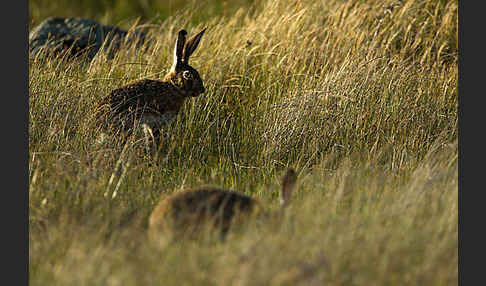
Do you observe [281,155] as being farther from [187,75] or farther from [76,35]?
[76,35]

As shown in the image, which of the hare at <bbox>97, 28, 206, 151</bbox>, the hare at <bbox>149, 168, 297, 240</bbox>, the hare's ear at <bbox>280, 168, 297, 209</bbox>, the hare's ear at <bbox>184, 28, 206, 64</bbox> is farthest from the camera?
the hare's ear at <bbox>184, 28, 206, 64</bbox>

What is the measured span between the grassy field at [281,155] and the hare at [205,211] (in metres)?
0.09

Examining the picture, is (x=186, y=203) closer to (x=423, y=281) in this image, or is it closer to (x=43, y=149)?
(x=423, y=281)

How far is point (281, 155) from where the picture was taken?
5297 mm

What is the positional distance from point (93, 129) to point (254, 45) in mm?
2516

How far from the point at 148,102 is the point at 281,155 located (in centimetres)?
117

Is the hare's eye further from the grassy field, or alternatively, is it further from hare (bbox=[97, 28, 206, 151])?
the grassy field

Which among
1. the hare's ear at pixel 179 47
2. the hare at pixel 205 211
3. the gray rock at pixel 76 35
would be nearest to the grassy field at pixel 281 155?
the hare at pixel 205 211

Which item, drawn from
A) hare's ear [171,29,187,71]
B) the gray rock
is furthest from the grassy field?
hare's ear [171,29,187,71]

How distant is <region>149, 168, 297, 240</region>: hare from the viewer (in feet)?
11.3

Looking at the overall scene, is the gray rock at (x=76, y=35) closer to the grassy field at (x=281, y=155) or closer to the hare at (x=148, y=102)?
the grassy field at (x=281, y=155)

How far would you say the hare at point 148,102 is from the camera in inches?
192

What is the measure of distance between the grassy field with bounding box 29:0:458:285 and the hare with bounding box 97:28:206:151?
0.54ft

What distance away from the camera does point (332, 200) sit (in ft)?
12.7
